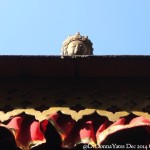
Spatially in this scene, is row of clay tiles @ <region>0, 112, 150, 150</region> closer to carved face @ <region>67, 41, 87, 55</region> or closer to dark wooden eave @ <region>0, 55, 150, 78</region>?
dark wooden eave @ <region>0, 55, 150, 78</region>

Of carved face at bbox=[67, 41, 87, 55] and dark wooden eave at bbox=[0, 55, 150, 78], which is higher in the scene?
carved face at bbox=[67, 41, 87, 55]

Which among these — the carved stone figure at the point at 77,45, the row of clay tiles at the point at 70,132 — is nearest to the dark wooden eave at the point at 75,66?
the row of clay tiles at the point at 70,132

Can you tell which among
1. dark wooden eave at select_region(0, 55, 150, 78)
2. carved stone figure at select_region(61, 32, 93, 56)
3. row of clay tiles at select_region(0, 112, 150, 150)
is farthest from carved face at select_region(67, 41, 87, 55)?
row of clay tiles at select_region(0, 112, 150, 150)

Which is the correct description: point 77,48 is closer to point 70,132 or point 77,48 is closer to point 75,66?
point 75,66

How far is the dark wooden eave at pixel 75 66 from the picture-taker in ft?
14.9

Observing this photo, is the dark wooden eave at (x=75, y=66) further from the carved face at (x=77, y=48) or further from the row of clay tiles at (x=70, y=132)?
the carved face at (x=77, y=48)

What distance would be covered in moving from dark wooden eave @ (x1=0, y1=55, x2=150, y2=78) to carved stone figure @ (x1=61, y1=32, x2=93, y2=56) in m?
1.35

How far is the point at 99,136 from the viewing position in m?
3.99

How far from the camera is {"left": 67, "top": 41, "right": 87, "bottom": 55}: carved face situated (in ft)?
20.0

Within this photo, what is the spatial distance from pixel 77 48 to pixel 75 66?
1556 millimetres

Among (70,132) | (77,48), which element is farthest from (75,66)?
(77,48)

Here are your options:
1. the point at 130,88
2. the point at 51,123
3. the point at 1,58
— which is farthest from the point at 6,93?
the point at 130,88

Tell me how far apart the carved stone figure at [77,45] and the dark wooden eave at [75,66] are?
1.35 m

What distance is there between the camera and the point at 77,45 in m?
6.16
